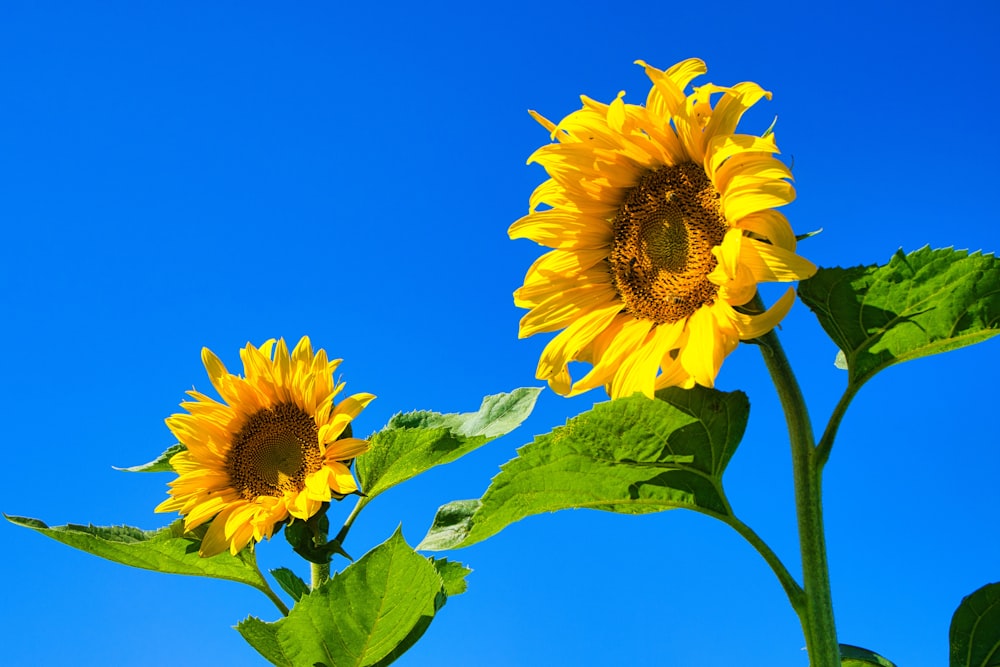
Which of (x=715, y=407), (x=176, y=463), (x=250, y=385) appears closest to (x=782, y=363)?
(x=715, y=407)

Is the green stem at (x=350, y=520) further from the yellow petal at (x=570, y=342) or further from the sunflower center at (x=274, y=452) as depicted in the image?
the yellow petal at (x=570, y=342)

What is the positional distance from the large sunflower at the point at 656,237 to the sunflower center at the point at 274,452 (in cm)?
102

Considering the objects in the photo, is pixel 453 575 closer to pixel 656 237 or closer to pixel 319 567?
pixel 319 567

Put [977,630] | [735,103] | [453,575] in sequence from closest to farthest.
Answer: [735,103], [977,630], [453,575]

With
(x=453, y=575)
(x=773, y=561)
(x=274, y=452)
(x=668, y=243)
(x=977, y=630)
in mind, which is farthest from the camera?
(x=274, y=452)

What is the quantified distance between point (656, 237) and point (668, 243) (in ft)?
0.17

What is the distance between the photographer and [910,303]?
2156 millimetres

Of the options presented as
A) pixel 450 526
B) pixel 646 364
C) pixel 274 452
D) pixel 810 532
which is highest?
pixel 274 452

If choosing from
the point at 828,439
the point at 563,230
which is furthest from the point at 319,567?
the point at 828,439

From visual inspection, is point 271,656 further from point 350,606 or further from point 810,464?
point 810,464

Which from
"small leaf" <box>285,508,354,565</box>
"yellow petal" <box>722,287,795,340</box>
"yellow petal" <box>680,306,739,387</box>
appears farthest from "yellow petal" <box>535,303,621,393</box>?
"small leaf" <box>285,508,354,565</box>

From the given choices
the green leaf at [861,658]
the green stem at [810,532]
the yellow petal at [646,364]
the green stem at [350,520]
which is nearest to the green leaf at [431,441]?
the green stem at [350,520]

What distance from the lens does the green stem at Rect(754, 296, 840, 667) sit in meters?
2.14

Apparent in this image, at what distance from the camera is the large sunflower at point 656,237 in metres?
2.03
